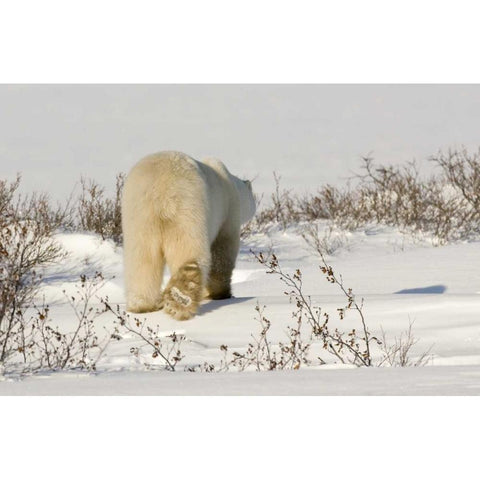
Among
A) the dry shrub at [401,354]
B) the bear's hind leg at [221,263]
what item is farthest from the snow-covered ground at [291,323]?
the bear's hind leg at [221,263]

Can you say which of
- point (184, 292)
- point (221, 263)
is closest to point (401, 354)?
point (184, 292)

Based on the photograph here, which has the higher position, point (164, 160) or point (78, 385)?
point (164, 160)

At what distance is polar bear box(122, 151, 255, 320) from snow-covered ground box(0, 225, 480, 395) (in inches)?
8.3

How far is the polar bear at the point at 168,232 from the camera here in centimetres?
656

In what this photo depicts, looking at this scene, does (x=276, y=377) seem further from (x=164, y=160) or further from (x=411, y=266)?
(x=411, y=266)

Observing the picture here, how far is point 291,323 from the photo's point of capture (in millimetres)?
6766

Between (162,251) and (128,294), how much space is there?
0.48 metres

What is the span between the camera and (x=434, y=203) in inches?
651

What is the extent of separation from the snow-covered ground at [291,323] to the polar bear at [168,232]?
0.69ft

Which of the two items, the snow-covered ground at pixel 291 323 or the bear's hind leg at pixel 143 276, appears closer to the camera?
the snow-covered ground at pixel 291 323

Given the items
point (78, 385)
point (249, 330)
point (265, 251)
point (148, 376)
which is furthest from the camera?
point (265, 251)

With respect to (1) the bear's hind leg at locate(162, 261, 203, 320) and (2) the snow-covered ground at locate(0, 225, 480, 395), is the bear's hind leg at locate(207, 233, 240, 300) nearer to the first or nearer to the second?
(2) the snow-covered ground at locate(0, 225, 480, 395)

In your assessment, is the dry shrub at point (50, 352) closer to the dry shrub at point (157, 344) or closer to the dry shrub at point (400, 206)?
the dry shrub at point (157, 344)

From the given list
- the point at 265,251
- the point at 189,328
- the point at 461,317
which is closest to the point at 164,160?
the point at 189,328
